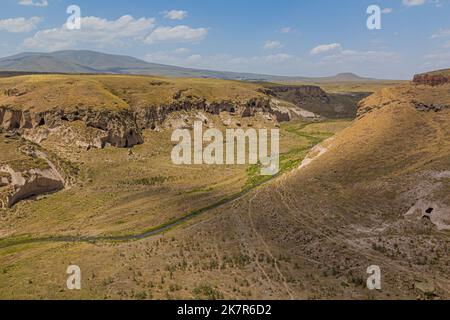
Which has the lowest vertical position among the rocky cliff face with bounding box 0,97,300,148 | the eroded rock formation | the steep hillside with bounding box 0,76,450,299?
the steep hillside with bounding box 0,76,450,299

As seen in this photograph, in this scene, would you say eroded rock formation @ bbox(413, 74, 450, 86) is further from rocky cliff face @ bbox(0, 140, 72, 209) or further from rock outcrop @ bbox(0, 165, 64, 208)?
rock outcrop @ bbox(0, 165, 64, 208)

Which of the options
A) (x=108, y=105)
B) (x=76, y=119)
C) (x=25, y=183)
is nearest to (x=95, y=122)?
(x=76, y=119)

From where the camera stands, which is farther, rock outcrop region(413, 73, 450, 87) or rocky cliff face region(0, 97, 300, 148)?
rocky cliff face region(0, 97, 300, 148)

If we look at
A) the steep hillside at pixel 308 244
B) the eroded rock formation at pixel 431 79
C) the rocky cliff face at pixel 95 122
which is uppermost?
the eroded rock formation at pixel 431 79

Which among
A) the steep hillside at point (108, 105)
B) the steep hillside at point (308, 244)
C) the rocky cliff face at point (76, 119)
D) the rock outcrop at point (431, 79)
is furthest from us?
the steep hillside at point (108, 105)

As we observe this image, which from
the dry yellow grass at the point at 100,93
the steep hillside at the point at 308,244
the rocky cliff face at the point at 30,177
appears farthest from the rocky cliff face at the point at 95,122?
the steep hillside at the point at 308,244

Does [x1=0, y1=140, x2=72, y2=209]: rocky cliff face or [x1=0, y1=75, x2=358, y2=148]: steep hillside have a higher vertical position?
[x1=0, y1=75, x2=358, y2=148]: steep hillside

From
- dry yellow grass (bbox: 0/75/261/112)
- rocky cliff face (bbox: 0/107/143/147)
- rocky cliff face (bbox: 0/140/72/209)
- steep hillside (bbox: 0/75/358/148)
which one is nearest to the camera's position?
rocky cliff face (bbox: 0/140/72/209)

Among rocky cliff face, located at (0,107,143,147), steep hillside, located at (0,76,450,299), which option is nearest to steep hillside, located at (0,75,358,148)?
rocky cliff face, located at (0,107,143,147)

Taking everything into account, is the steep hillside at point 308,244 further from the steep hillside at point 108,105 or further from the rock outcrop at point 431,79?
the steep hillside at point 108,105

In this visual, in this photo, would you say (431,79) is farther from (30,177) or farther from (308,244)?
(30,177)
